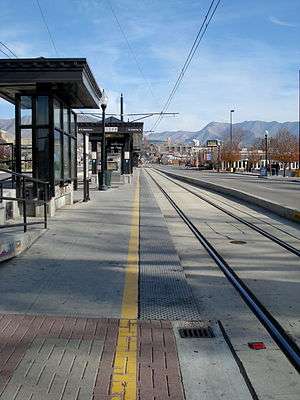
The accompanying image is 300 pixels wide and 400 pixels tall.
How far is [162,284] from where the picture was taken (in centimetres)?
694

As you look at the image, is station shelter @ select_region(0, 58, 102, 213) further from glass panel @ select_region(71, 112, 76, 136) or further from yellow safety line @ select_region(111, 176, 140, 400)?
yellow safety line @ select_region(111, 176, 140, 400)

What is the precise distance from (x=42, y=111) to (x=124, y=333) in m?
10.2

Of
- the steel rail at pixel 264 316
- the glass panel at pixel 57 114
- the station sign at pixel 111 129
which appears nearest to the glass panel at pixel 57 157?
the glass panel at pixel 57 114

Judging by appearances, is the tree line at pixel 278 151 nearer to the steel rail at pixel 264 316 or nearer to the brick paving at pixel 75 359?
the steel rail at pixel 264 316

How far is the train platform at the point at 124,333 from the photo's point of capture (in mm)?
3926

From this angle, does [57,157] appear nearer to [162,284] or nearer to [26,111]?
[26,111]

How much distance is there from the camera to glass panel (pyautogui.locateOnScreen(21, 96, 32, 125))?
47.8 feet

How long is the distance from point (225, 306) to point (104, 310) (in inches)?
55.9

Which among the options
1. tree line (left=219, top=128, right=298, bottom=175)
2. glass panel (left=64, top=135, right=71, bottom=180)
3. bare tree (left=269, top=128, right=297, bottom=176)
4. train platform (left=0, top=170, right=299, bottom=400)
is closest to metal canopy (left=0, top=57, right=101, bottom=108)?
glass panel (left=64, top=135, right=71, bottom=180)

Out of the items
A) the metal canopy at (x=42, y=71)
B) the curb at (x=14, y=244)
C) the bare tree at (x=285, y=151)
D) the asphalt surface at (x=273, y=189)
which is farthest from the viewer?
the bare tree at (x=285, y=151)

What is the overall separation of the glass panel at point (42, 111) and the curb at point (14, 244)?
17.6 ft

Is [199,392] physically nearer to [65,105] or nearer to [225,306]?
[225,306]

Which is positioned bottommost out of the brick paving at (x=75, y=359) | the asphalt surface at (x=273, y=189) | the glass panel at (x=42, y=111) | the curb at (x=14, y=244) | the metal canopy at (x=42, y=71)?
the brick paving at (x=75, y=359)

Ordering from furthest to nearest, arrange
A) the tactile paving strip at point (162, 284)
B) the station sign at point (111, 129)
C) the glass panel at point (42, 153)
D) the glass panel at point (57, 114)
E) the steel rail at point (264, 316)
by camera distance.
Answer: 1. the station sign at point (111, 129)
2. the glass panel at point (57, 114)
3. the glass panel at point (42, 153)
4. the tactile paving strip at point (162, 284)
5. the steel rail at point (264, 316)
